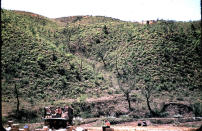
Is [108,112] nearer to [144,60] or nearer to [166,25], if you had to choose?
[144,60]

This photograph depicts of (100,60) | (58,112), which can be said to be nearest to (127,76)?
(100,60)

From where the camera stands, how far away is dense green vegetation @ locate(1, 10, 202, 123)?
37.0 meters

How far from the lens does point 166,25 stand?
5653 cm

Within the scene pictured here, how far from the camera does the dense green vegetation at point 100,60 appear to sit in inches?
1455

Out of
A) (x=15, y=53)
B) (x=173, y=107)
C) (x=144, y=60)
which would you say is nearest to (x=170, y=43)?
(x=144, y=60)

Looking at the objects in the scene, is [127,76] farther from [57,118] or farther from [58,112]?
[57,118]

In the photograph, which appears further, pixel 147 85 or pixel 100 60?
pixel 100 60

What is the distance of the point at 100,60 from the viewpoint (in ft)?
172

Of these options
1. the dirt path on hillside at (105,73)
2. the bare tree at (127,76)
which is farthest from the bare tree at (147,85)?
the dirt path on hillside at (105,73)

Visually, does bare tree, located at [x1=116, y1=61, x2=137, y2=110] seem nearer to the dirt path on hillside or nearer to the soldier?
the dirt path on hillside

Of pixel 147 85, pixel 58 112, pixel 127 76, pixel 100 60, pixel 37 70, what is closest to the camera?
pixel 58 112

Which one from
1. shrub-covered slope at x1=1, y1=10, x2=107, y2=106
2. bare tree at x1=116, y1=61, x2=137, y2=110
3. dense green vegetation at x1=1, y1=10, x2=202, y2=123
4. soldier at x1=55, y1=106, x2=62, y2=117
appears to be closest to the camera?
soldier at x1=55, y1=106, x2=62, y2=117

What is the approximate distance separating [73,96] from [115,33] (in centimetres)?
2653

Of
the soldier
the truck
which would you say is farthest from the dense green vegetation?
the soldier
